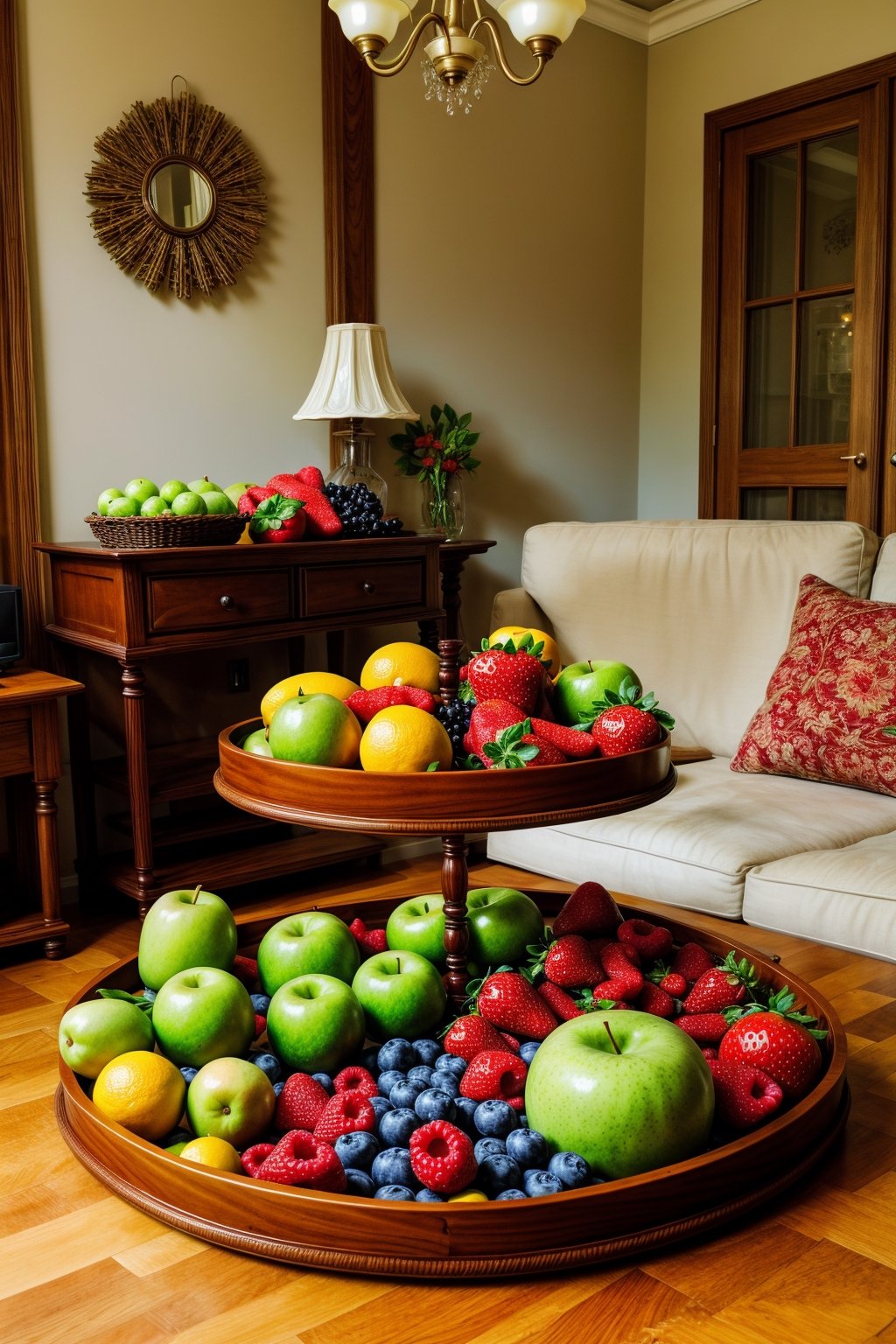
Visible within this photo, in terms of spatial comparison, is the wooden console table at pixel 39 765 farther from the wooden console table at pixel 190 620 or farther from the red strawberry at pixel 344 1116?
the red strawberry at pixel 344 1116

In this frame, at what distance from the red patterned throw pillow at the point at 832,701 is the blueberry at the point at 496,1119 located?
4.85 ft

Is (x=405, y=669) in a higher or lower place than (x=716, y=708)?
higher

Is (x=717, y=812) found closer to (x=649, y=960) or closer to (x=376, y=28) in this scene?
(x=649, y=960)

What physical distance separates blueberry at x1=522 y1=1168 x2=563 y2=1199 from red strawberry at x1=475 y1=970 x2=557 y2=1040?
0.96 feet

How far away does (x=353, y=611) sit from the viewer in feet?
10.3

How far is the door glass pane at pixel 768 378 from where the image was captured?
166 inches

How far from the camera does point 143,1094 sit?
1.49m

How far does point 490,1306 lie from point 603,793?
24.6 inches

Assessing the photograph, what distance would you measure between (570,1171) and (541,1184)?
4 centimetres

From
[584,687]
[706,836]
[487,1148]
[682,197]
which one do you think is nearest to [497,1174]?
[487,1148]

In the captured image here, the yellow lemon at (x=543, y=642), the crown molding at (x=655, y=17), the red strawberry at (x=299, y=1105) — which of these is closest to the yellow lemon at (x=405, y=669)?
the yellow lemon at (x=543, y=642)

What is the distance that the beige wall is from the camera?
4121 millimetres

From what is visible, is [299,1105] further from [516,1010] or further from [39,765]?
[39,765]

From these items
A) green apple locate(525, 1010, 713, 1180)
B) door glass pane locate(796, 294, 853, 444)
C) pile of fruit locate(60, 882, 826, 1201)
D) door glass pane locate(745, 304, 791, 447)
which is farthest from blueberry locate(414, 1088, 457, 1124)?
door glass pane locate(745, 304, 791, 447)
